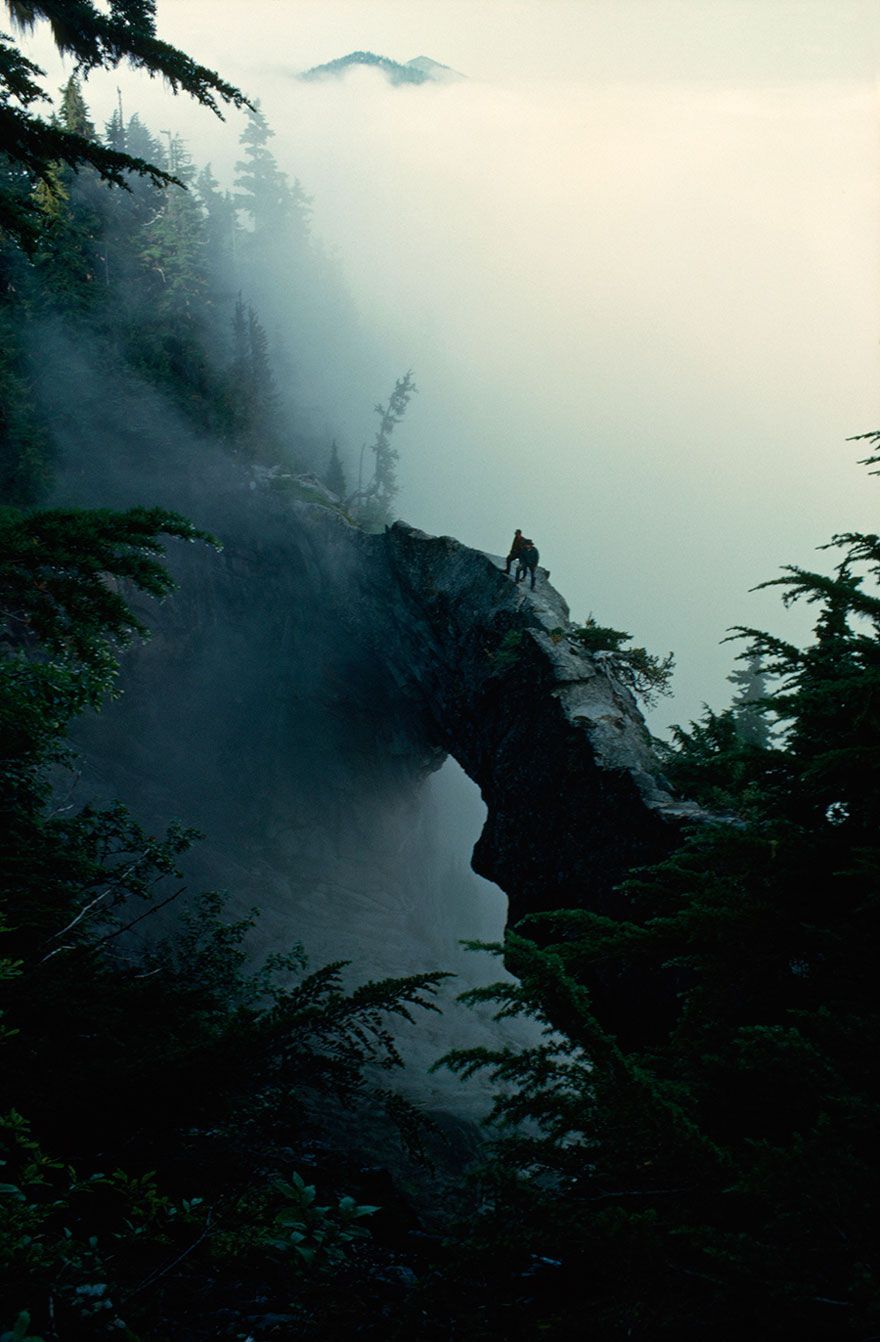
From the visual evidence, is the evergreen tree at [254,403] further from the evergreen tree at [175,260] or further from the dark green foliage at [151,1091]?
the dark green foliage at [151,1091]

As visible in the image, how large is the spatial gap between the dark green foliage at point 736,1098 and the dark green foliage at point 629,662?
11093mm

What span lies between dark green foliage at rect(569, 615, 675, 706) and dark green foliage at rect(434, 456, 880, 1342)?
1109cm

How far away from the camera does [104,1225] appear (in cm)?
302

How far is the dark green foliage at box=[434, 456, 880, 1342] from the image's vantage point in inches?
79.0

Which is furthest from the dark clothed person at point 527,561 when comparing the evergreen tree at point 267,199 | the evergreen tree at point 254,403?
the evergreen tree at point 267,199

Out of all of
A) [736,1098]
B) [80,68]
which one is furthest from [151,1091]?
[80,68]

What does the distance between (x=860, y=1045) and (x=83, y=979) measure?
414cm

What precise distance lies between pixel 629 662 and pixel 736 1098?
14.0 m

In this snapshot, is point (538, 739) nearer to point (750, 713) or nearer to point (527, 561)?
point (527, 561)

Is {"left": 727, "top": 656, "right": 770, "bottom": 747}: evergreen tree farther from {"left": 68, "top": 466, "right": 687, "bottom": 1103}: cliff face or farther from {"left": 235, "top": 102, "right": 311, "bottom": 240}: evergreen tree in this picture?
{"left": 235, "top": 102, "right": 311, "bottom": 240}: evergreen tree

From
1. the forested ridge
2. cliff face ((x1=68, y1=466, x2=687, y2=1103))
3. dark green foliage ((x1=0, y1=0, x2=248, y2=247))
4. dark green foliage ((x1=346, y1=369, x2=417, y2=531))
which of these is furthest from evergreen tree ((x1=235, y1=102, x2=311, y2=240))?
the forested ridge

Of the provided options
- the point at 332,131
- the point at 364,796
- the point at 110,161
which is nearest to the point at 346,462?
the point at 364,796

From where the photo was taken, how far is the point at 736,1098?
3592 mm

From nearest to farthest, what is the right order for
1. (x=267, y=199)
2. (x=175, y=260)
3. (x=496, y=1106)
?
(x=496, y=1106) < (x=175, y=260) < (x=267, y=199)
